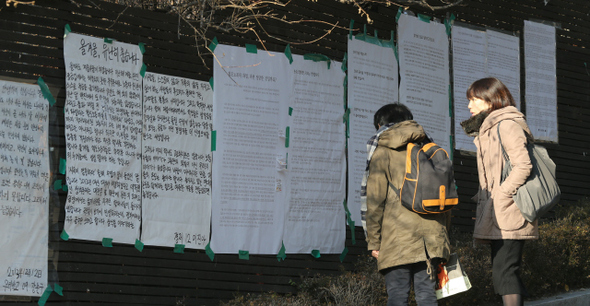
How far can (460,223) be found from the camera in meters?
9.16

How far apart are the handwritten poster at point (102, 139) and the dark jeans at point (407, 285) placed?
2.70 m

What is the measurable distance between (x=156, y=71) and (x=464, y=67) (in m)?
4.42

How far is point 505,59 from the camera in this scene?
970 cm

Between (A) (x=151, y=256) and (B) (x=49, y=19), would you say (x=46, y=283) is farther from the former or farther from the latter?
(B) (x=49, y=19)

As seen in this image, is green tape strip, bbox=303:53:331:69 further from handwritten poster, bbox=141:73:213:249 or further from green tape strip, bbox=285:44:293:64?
handwritten poster, bbox=141:73:213:249

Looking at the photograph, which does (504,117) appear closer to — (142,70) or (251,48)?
(251,48)

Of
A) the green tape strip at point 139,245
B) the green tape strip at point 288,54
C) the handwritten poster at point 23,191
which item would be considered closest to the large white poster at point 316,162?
the green tape strip at point 288,54

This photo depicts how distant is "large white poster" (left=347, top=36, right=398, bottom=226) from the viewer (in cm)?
809

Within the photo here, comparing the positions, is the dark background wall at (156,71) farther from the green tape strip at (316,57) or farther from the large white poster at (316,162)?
the large white poster at (316,162)

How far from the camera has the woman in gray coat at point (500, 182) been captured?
5.10 meters

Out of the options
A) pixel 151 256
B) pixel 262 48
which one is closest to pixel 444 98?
pixel 262 48

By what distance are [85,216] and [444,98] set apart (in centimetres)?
493

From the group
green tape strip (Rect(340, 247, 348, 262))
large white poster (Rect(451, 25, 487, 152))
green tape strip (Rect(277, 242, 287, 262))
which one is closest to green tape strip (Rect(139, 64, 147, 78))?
green tape strip (Rect(277, 242, 287, 262))

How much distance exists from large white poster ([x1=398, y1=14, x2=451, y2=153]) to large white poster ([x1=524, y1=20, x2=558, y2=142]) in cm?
150
